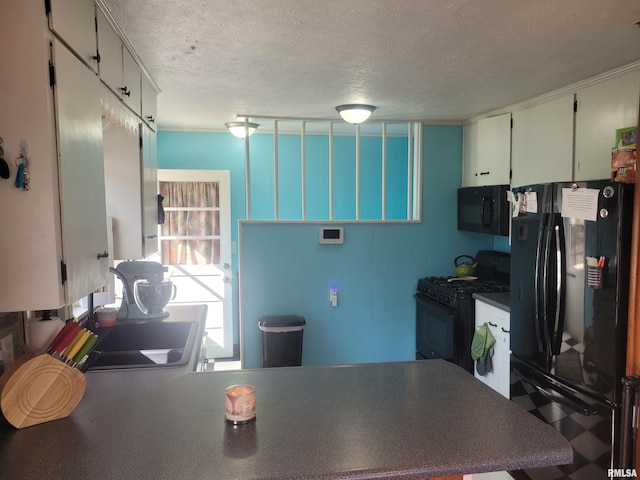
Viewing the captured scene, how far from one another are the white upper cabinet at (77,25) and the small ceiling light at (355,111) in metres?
1.97

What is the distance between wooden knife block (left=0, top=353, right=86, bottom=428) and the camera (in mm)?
1281

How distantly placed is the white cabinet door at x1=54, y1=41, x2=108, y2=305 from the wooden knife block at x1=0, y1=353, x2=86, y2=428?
0.75 ft

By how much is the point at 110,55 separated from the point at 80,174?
647 millimetres

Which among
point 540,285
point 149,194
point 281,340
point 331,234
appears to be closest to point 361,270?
point 331,234

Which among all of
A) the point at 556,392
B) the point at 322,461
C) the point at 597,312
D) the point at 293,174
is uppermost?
the point at 293,174

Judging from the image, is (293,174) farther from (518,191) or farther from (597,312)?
(597,312)

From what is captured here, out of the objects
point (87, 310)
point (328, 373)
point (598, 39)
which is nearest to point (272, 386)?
point (328, 373)

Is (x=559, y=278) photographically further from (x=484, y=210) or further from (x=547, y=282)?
(x=484, y=210)

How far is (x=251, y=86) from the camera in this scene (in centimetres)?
278

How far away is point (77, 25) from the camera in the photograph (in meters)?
1.40

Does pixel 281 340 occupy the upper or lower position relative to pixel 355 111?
lower

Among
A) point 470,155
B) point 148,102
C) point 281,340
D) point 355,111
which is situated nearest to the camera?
point 148,102

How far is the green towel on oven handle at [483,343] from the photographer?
3042 mm

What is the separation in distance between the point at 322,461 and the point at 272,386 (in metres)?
0.52
